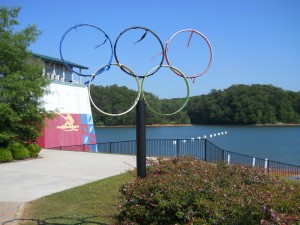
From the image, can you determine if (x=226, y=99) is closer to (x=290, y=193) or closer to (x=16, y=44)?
(x=16, y=44)

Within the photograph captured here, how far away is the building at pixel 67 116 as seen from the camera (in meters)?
26.4

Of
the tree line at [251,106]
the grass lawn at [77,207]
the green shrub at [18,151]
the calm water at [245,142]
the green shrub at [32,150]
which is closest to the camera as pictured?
the grass lawn at [77,207]

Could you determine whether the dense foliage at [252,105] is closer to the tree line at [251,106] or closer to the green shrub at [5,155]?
the tree line at [251,106]

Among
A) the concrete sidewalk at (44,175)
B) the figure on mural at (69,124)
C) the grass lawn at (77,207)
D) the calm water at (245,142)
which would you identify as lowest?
the calm water at (245,142)

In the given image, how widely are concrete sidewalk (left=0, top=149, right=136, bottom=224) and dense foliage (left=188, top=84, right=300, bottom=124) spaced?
73445 mm

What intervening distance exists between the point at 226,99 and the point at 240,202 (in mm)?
96723

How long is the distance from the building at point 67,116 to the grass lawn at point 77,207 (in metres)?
16.2

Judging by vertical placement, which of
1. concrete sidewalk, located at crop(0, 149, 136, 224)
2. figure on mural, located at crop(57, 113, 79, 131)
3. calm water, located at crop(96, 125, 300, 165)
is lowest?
calm water, located at crop(96, 125, 300, 165)

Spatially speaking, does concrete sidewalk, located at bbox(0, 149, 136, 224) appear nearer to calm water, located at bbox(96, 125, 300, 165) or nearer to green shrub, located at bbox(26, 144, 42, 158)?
green shrub, located at bbox(26, 144, 42, 158)

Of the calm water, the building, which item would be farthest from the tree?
the calm water

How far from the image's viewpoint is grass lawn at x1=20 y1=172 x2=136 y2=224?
7059mm

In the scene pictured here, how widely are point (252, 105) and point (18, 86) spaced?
3536 inches

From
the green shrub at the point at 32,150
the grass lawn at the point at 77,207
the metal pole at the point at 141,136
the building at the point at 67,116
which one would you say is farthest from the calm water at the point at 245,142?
the metal pole at the point at 141,136

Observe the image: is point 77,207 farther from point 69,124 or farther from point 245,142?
point 245,142
